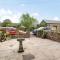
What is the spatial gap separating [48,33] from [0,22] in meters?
39.3

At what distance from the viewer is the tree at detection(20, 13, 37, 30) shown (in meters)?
52.3

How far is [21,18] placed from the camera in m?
56.5

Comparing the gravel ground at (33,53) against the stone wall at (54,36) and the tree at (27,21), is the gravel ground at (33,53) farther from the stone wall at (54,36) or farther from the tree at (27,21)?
the tree at (27,21)

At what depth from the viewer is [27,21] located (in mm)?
53531

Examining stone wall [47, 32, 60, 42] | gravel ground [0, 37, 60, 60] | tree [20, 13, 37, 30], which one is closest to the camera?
gravel ground [0, 37, 60, 60]

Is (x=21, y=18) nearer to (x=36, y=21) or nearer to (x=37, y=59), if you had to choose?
(x=36, y=21)

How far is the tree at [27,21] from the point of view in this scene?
172ft

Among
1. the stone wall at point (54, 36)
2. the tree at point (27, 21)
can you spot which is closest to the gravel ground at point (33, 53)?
the stone wall at point (54, 36)

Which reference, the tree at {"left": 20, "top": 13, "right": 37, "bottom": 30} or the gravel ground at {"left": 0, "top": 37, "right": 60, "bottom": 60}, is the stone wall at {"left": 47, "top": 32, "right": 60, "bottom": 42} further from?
the tree at {"left": 20, "top": 13, "right": 37, "bottom": 30}

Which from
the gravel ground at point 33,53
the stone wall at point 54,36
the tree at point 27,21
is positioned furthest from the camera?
the tree at point 27,21

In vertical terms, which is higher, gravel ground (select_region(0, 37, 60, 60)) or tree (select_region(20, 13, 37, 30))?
tree (select_region(20, 13, 37, 30))

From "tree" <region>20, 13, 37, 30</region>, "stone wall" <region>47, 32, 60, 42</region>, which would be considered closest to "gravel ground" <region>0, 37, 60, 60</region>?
"stone wall" <region>47, 32, 60, 42</region>

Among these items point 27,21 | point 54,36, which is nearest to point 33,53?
point 54,36

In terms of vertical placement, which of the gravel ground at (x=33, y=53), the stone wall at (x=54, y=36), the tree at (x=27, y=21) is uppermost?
the tree at (x=27, y=21)
